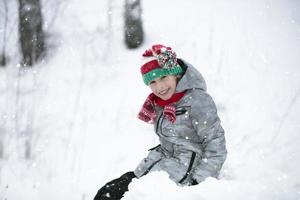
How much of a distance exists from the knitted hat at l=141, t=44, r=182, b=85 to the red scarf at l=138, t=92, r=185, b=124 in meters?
0.19

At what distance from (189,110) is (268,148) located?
1.67 m

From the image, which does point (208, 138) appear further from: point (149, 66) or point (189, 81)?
point (149, 66)

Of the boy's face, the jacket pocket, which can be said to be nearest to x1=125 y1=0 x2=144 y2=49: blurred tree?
the boy's face

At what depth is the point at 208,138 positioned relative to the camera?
218 centimetres

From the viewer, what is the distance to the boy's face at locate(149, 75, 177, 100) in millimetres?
2275

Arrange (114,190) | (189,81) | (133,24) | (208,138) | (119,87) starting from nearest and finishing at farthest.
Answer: (208,138), (189,81), (114,190), (119,87), (133,24)

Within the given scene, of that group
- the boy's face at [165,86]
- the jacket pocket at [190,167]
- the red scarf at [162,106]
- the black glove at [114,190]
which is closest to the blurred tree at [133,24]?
the red scarf at [162,106]

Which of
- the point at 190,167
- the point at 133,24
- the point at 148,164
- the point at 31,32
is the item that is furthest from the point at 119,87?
the point at 190,167

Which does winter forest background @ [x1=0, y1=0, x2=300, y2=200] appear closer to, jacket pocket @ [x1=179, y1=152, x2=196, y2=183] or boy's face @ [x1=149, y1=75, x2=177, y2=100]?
jacket pocket @ [x1=179, y1=152, x2=196, y2=183]

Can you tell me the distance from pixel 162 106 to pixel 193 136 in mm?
331

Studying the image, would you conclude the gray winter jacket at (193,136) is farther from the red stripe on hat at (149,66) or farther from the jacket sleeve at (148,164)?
the red stripe on hat at (149,66)

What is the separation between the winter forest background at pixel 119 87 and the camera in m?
3.57

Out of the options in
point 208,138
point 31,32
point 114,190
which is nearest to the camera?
point 208,138

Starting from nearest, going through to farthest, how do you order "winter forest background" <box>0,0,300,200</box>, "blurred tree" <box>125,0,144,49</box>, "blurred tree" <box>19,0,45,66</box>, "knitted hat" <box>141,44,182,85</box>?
"knitted hat" <box>141,44,182,85</box>
"winter forest background" <box>0,0,300,200</box>
"blurred tree" <box>125,0,144,49</box>
"blurred tree" <box>19,0,45,66</box>
